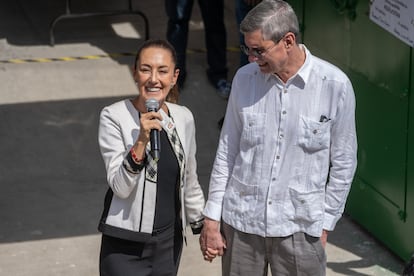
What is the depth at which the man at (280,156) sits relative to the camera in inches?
173

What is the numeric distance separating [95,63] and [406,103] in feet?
13.9

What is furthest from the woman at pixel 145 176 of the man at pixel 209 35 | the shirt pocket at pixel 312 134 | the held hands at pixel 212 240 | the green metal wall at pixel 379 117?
the man at pixel 209 35

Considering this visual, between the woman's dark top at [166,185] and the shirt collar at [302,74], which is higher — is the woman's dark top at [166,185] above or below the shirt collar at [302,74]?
below

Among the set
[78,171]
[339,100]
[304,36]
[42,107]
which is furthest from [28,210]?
[339,100]

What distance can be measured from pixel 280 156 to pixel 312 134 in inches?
6.8

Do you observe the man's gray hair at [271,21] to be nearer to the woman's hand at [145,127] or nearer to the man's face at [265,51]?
the man's face at [265,51]

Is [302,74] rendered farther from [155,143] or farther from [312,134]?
[155,143]

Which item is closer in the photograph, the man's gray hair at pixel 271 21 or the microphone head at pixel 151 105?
the man's gray hair at pixel 271 21

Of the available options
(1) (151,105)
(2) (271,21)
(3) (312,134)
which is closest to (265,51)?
(2) (271,21)

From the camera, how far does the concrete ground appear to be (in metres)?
6.73

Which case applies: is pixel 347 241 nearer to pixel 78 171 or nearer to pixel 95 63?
pixel 78 171

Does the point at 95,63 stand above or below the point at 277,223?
below

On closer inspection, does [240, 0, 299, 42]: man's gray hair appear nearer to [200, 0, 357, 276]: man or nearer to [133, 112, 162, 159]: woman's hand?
[200, 0, 357, 276]: man

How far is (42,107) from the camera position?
891 centimetres
